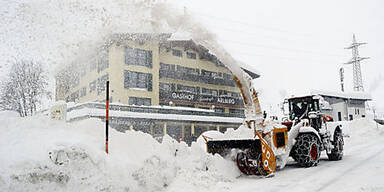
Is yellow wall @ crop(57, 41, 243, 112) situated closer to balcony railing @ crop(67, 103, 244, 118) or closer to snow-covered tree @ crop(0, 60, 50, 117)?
balcony railing @ crop(67, 103, 244, 118)

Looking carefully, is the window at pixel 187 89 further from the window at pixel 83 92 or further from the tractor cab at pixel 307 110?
the tractor cab at pixel 307 110

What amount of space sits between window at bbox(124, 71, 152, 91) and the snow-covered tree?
746 centimetres

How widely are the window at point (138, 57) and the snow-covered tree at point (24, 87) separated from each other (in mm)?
8062

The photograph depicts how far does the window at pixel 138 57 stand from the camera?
29406mm

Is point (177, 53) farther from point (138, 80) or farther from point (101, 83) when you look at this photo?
point (101, 83)

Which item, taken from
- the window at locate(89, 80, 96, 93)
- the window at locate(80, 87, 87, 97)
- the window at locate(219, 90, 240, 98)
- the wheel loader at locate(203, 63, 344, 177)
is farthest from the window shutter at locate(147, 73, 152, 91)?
the wheel loader at locate(203, 63, 344, 177)

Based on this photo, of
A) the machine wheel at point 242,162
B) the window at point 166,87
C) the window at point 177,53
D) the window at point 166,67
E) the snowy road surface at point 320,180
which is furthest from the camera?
the window at point 177,53

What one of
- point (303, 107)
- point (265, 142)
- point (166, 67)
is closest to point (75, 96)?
point (166, 67)

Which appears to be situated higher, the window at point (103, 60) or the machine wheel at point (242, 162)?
the window at point (103, 60)

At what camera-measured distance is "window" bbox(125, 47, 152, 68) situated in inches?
1158

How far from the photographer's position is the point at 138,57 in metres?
30.6

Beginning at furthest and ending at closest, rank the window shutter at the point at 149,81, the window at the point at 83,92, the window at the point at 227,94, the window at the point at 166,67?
the window at the point at 227,94 < the window at the point at 166,67 < the window at the point at 83,92 < the window shutter at the point at 149,81

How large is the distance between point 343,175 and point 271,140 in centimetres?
206

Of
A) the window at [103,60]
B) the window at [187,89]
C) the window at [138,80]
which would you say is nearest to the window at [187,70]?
the window at [187,89]
